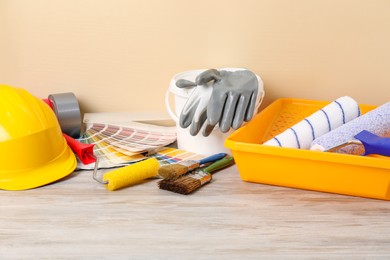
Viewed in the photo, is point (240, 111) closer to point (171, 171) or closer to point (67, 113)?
point (171, 171)

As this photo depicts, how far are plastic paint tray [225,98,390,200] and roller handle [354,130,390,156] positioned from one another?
0.01 metres

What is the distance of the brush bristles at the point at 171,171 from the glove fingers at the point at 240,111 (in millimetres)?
106

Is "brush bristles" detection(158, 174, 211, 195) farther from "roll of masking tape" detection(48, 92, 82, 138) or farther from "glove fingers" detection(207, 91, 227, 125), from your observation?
"roll of masking tape" detection(48, 92, 82, 138)

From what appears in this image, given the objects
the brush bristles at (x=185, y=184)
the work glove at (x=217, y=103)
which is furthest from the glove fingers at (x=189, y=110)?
the brush bristles at (x=185, y=184)

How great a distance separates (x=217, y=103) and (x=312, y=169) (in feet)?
0.61

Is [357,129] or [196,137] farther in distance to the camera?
[196,137]

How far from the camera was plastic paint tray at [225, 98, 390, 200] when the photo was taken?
2.45 ft

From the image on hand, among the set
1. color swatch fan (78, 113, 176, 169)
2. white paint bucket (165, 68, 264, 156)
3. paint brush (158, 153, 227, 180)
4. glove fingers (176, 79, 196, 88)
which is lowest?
color swatch fan (78, 113, 176, 169)

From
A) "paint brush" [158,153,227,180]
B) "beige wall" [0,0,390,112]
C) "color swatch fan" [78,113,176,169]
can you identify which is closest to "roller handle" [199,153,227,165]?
"paint brush" [158,153,227,180]

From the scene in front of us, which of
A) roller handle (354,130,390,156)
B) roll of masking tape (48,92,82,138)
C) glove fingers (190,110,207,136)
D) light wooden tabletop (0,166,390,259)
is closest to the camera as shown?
light wooden tabletop (0,166,390,259)

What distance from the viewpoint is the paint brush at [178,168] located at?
827 millimetres

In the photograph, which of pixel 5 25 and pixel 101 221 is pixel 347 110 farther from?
pixel 5 25

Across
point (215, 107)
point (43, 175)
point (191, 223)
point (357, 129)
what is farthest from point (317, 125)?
point (43, 175)

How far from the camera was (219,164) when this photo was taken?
890 mm
